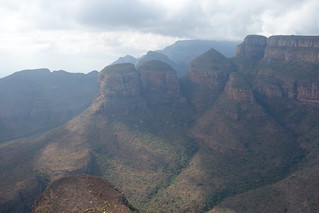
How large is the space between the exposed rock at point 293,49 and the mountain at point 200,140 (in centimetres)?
46

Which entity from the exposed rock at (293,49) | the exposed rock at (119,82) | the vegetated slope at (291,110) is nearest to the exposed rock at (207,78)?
the vegetated slope at (291,110)

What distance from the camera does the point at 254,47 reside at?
165625 millimetres

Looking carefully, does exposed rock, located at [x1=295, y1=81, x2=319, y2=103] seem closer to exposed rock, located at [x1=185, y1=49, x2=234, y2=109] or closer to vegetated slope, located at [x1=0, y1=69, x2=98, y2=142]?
exposed rock, located at [x1=185, y1=49, x2=234, y2=109]

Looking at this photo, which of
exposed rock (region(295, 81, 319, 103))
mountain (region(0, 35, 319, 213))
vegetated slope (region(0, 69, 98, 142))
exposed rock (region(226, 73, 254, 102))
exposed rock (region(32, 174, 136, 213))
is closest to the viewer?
exposed rock (region(32, 174, 136, 213))

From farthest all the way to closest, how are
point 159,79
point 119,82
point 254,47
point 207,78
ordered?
point 254,47
point 159,79
point 207,78
point 119,82

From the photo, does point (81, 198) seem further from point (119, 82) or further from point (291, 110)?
point (291, 110)

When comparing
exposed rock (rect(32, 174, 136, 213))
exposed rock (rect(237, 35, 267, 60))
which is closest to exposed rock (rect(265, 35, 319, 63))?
exposed rock (rect(237, 35, 267, 60))

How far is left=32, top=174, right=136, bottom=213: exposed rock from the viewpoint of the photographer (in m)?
48.4

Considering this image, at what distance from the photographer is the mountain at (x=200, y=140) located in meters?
89.8

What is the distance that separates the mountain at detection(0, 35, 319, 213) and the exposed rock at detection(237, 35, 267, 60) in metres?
0.51

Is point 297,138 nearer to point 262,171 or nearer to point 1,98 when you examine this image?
point 262,171

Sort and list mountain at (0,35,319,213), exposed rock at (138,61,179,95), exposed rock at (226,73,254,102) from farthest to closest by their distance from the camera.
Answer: exposed rock at (138,61,179,95) < exposed rock at (226,73,254,102) < mountain at (0,35,319,213)

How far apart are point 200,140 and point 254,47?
224 ft

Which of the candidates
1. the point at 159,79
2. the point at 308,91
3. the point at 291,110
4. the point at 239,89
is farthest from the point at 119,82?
the point at 308,91
